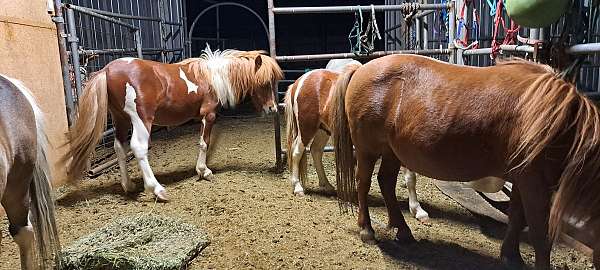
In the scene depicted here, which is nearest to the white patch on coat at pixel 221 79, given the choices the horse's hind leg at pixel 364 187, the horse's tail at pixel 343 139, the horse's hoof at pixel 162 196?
the horse's hoof at pixel 162 196

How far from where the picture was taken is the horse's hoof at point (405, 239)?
2.35 metres

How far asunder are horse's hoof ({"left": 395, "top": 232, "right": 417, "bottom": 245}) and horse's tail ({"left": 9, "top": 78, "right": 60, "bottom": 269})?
1836mm

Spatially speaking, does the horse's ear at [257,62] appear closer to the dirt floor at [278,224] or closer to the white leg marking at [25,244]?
the dirt floor at [278,224]

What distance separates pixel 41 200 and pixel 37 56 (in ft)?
5.13

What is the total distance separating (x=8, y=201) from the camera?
1827 mm

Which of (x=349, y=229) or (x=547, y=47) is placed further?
(x=349, y=229)

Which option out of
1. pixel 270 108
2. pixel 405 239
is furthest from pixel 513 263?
pixel 270 108

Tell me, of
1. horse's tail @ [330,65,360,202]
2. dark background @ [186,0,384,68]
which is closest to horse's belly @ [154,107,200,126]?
horse's tail @ [330,65,360,202]

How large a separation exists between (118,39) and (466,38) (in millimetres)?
4497

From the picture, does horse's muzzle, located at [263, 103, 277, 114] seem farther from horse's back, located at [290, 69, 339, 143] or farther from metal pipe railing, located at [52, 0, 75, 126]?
metal pipe railing, located at [52, 0, 75, 126]

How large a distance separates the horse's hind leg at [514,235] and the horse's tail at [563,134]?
1.36ft

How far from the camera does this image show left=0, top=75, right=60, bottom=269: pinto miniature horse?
5.71 feet

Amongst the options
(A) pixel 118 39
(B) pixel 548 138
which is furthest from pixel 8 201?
(A) pixel 118 39

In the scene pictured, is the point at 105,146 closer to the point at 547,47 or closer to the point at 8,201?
the point at 8,201
